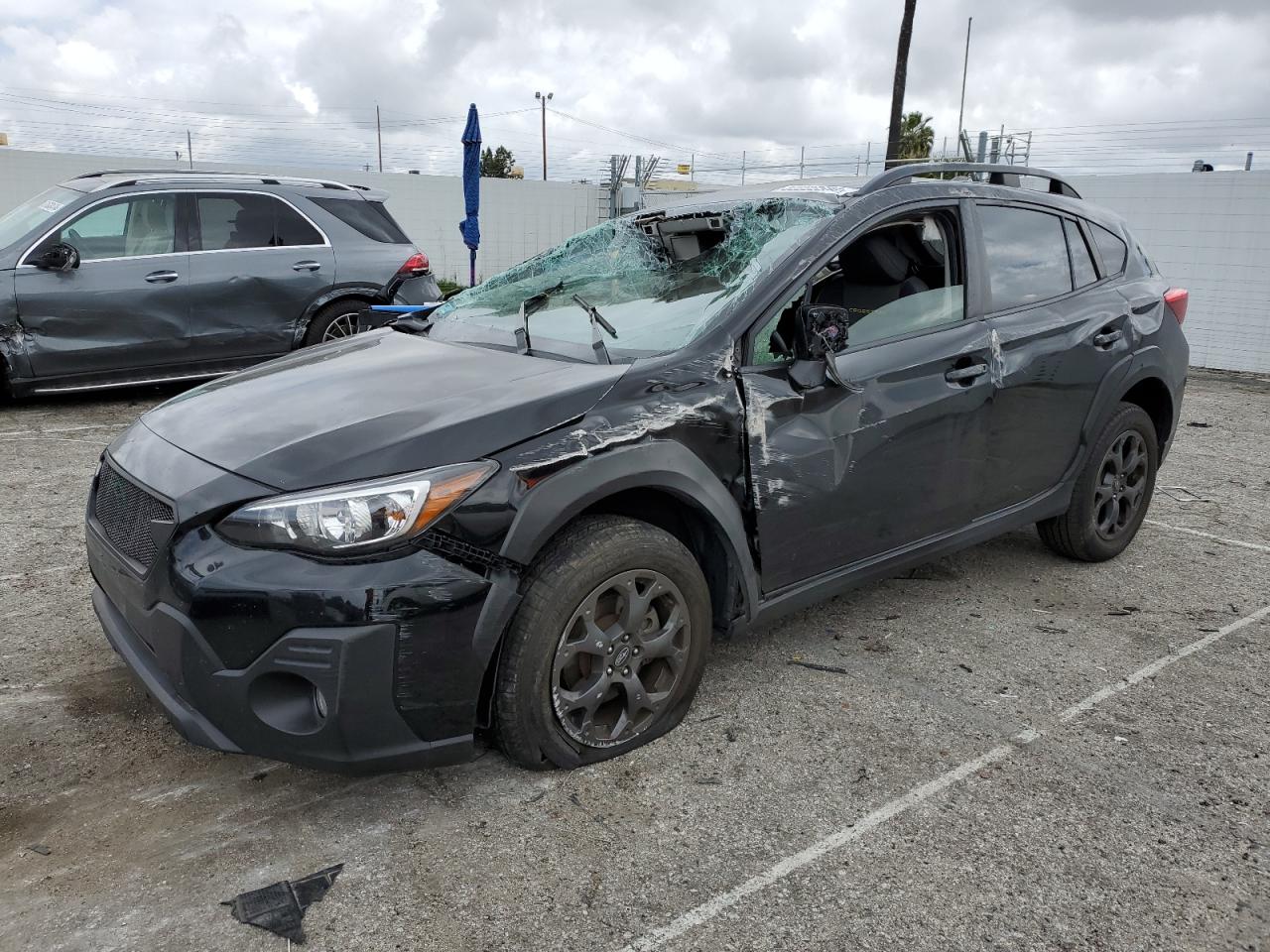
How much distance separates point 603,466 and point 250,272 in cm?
612

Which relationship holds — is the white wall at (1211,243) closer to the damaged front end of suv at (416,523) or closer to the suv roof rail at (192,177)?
the suv roof rail at (192,177)

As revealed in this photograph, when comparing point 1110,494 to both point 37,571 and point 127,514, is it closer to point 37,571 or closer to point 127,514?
point 127,514

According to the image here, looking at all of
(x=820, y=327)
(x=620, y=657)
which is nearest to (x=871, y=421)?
(x=820, y=327)

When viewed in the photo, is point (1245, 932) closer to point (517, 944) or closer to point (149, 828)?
point (517, 944)

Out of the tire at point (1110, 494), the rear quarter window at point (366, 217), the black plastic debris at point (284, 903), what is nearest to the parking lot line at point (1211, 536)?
the tire at point (1110, 494)

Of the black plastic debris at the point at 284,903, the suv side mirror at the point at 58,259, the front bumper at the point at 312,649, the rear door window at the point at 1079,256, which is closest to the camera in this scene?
the black plastic debris at the point at 284,903

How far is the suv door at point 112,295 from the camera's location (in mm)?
7156

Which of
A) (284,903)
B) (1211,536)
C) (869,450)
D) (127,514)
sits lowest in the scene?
(284,903)

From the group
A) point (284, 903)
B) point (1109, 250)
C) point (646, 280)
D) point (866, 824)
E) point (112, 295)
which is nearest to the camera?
point (284, 903)

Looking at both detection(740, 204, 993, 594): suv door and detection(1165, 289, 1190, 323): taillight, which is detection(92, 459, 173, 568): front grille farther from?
detection(1165, 289, 1190, 323): taillight

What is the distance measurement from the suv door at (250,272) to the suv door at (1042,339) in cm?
579

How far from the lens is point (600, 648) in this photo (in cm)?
269

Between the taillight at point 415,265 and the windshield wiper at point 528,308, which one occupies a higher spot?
the taillight at point 415,265

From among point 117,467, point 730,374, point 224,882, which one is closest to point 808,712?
point 730,374
